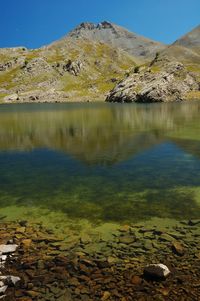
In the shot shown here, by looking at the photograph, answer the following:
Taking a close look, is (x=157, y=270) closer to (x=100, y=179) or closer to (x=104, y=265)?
(x=104, y=265)

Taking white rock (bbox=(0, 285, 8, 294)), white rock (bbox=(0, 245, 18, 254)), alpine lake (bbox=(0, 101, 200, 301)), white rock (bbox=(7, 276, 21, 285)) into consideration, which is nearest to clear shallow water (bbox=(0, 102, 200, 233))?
alpine lake (bbox=(0, 101, 200, 301))

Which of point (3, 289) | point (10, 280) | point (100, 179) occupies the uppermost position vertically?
point (100, 179)

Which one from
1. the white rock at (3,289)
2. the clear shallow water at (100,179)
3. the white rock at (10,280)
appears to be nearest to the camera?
the white rock at (3,289)

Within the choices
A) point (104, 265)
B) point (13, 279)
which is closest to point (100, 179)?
point (104, 265)

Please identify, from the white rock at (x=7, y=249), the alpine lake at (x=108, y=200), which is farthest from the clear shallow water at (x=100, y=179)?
the white rock at (x=7, y=249)

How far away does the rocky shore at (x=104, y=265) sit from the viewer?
49.5 feet

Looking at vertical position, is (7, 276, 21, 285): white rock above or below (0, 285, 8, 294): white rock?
above

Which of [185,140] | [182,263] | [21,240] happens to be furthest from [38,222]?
[185,140]

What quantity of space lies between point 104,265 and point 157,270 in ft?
9.21

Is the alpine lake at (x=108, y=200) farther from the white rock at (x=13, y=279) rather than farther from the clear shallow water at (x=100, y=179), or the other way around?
the white rock at (x=13, y=279)

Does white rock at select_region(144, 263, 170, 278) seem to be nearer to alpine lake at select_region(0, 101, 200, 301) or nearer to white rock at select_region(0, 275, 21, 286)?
alpine lake at select_region(0, 101, 200, 301)

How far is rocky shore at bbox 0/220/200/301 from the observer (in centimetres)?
1509

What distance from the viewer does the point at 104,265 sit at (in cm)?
1719

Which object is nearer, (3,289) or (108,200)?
(3,289)
